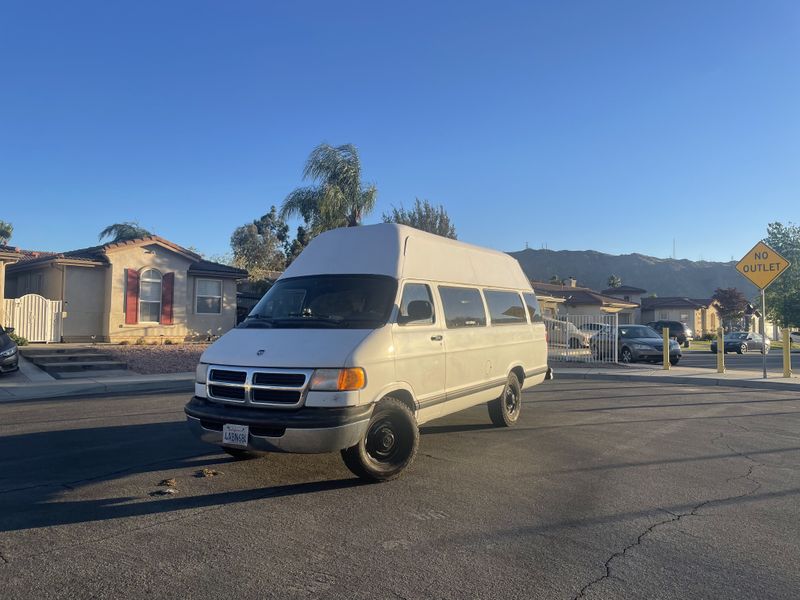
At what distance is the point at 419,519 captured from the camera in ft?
15.6

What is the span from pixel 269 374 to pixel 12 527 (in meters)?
2.22

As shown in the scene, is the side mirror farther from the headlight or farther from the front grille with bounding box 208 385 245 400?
the front grille with bounding box 208 385 245 400

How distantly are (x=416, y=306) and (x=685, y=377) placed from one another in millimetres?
12209

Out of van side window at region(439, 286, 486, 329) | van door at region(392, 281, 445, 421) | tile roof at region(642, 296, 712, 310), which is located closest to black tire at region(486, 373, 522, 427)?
van side window at region(439, 286, 486, 329)

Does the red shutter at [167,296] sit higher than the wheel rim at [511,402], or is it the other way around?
the red shutter at [167,296]

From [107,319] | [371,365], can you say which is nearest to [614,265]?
[107,319]

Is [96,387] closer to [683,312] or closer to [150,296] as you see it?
[150,296]

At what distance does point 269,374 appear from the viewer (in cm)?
527

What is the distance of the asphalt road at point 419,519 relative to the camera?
145 inches

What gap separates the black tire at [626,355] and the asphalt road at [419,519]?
1264 cm

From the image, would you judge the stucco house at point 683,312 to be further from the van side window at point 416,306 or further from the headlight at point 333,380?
the headlight at point 333,380

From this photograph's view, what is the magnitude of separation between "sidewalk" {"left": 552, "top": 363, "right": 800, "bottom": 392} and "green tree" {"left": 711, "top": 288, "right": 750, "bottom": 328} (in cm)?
4826

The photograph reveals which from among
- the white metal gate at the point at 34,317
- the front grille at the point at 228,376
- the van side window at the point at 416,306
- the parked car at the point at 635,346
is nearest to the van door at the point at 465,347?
the van side window at the point at 416,306

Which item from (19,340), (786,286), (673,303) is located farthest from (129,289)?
(673,303)
